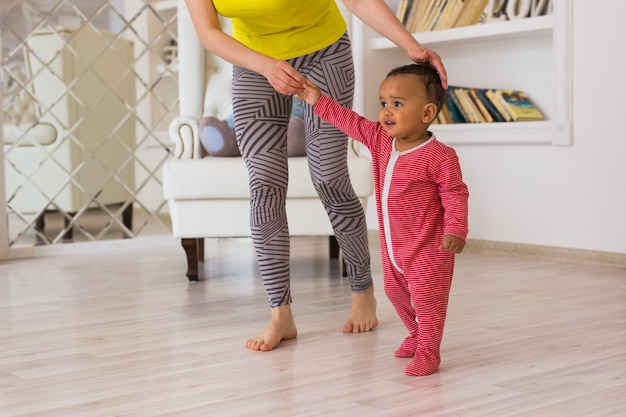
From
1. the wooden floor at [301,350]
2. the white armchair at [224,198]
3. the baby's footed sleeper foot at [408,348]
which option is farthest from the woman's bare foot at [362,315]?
the white armchair at [224,198]

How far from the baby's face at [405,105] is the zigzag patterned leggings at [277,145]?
0.28 metres

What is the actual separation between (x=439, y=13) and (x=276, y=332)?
1884mm

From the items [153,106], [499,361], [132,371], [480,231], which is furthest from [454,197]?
[153,106]

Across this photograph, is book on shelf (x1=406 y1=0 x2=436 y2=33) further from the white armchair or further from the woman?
the woman

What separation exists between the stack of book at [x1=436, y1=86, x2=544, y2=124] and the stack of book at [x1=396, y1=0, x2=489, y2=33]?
235 mm

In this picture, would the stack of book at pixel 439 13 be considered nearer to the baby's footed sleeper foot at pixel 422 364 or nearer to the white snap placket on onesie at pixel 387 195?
the white snap placket on onesie at pixel 387 195

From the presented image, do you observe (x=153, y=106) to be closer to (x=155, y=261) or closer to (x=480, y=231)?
(x=155, y=261)

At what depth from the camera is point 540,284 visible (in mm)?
2531

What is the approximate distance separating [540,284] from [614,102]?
648mm

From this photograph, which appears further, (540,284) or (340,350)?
(540,284)

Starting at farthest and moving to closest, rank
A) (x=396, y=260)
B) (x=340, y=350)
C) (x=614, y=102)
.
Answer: (x=614, y=102) → (x=340, y=350) → (x=396, y=260)

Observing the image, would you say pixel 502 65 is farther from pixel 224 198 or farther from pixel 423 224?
pixel 423 224

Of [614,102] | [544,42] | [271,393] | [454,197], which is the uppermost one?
[544,42]

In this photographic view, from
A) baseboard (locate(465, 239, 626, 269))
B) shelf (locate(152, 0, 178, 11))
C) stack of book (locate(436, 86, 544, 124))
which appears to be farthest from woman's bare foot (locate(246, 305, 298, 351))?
shelf (locate(152, 0, 178, 11))
